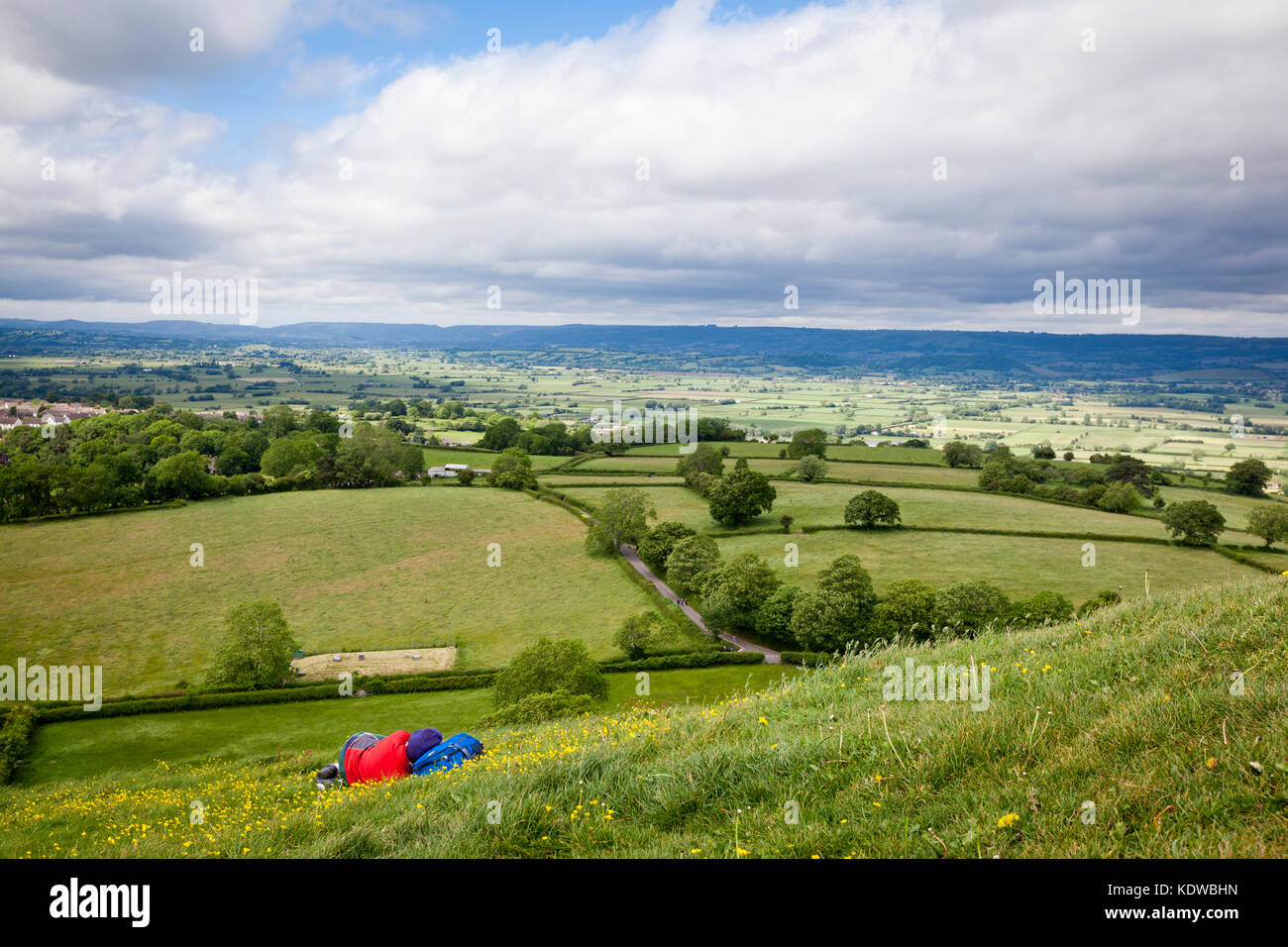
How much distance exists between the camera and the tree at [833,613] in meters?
40.6

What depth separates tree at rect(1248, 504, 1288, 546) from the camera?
56188 mm

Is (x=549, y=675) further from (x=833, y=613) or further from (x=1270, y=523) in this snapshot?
(x=1270, y=523)

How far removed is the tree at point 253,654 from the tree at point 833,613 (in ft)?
105

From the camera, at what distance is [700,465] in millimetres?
93000

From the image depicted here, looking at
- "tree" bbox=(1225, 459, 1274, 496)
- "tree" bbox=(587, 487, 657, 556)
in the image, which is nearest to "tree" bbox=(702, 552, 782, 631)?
"tree" bbox=(587, 487, 657, 556)

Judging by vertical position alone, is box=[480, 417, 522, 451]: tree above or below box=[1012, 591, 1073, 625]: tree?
above

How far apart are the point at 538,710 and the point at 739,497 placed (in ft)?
159

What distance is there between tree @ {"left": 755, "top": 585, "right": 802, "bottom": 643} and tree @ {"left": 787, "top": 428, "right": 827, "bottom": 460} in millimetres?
69025

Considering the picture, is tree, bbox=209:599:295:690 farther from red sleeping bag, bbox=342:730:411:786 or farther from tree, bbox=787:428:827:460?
tree, bbox=787:428:827:460

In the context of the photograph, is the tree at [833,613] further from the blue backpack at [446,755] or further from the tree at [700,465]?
the tree at [700,465]

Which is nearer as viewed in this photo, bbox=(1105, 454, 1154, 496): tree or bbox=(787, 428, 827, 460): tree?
bbox=(1105, 454, 1154, 496): tree

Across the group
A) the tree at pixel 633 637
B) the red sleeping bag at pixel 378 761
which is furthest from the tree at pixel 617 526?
the red sleeping bag at pixel 378 761
